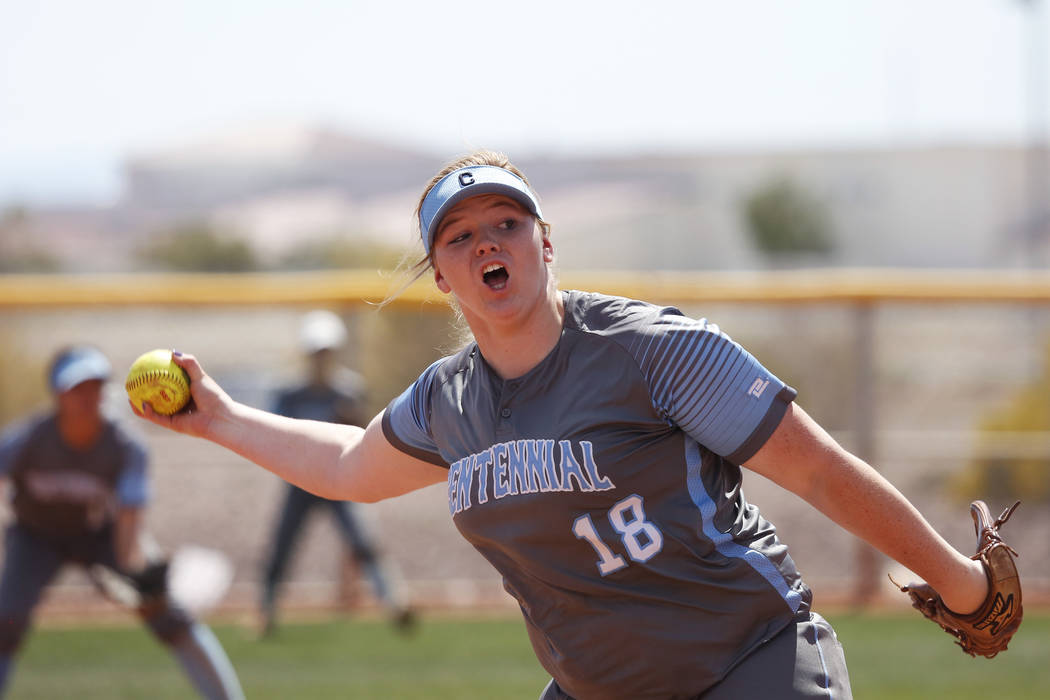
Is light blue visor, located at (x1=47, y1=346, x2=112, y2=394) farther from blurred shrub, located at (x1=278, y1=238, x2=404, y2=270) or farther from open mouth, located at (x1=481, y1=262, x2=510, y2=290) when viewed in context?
blurred shrub, located at (x1=278, y1=238, x2=404, y2=270)

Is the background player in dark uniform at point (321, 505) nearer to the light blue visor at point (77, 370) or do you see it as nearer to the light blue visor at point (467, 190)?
the light blue visor at point (77, 370)

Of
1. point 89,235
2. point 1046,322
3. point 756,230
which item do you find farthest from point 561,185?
point 1046,322

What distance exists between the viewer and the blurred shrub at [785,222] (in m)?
55.4

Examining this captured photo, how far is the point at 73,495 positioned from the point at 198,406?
135 inches

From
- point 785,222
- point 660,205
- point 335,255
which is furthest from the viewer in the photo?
point 660,205

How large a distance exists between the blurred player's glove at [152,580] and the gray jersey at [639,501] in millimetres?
3752

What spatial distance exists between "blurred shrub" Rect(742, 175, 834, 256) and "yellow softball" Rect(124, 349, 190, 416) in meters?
52.9

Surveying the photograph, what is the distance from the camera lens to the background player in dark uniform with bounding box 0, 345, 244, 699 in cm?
608

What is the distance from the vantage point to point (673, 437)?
2.50m

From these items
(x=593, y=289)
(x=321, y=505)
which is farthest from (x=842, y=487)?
(x=593, y=289)

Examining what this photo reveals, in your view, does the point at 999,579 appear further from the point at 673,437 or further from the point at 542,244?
the point at 542,244

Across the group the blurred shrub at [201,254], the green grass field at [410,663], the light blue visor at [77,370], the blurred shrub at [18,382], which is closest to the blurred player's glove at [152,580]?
the light blue visor at [77,370]

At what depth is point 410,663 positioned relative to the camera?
7508 millimetres

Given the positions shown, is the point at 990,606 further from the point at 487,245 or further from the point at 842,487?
the point at 487,245
